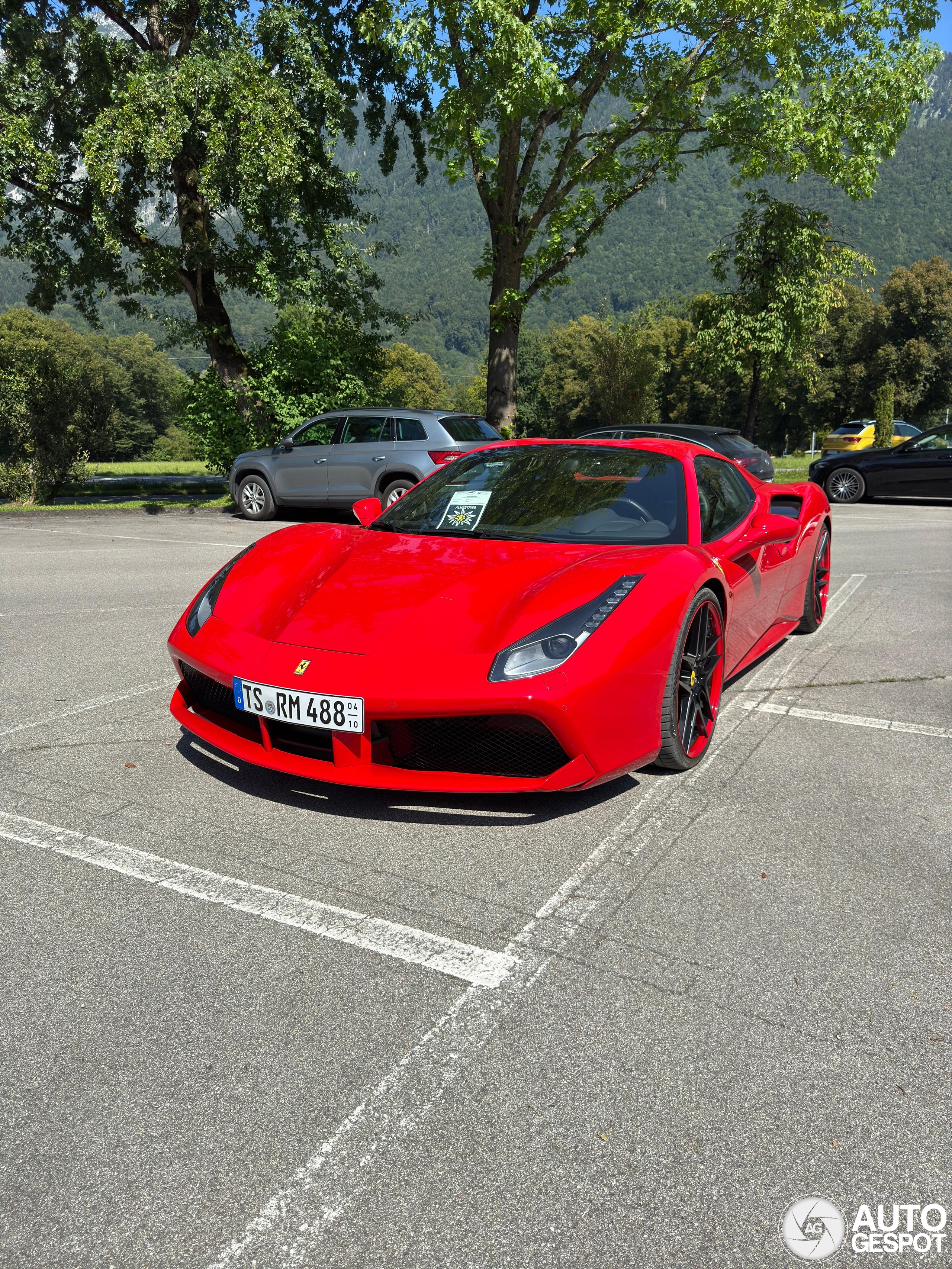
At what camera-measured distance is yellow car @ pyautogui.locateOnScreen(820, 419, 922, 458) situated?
32219mm

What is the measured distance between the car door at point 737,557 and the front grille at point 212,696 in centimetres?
213

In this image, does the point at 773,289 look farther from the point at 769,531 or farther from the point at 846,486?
the point at 769,531

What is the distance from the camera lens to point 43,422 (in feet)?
61.1

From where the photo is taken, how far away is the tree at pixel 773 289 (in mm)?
22719

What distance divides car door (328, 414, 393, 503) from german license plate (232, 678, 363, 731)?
32.9ft

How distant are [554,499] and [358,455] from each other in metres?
9.40

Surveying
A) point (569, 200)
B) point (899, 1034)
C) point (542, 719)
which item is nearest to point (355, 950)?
point (542, 719)

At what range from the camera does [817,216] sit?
22438 millimetres

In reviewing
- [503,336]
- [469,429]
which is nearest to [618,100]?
[503,336]

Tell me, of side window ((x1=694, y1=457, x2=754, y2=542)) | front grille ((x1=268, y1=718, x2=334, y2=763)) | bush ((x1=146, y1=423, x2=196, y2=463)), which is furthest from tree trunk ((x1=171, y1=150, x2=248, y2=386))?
bush ((x1=146, y1=423, x2=196, y2=463))

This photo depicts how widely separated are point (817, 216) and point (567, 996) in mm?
24059

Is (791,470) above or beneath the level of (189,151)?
beneath

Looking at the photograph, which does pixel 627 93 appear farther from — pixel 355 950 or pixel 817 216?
pixel 355 950

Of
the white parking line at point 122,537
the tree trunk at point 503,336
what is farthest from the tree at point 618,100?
the white parking line at point 122,537
